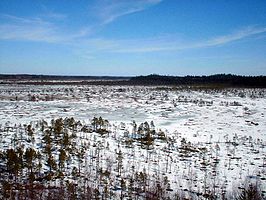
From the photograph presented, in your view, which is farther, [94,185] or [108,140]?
[108,140]

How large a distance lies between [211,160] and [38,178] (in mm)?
8158

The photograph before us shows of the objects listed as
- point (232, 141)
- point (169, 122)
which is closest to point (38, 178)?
point (232, 141)

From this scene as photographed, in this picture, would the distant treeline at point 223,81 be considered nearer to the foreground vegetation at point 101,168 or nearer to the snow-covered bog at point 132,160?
the snow-covered bog at point 132,160

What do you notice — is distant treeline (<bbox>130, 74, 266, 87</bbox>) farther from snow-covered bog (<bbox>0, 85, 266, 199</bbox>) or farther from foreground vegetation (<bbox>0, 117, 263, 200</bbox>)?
foreground vegetation (<bbox>0, 117, 263, 200</bbox>)

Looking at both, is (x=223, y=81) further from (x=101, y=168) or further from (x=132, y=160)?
(x=101, y=168)

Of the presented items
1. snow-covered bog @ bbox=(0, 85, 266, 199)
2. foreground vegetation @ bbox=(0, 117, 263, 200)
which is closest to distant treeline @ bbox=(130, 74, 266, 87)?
snow-covered bog @ bbox=(0, 85, 266, 199)

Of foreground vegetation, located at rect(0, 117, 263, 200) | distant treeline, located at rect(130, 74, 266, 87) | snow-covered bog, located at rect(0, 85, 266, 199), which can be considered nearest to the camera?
foreground vegetation, located at rect(0, 117, 263, 200)

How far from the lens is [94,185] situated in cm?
1134

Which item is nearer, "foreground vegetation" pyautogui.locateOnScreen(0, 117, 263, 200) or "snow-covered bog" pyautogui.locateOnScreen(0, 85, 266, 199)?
"foreground vegetation" pyautogui.locateOnScreen(0, 117, 263, 200)

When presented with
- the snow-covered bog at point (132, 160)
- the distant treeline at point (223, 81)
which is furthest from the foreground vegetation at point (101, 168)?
the distant treeline at point (223, 81)

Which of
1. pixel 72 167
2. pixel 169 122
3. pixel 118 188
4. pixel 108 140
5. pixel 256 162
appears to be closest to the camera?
pixel 118 188

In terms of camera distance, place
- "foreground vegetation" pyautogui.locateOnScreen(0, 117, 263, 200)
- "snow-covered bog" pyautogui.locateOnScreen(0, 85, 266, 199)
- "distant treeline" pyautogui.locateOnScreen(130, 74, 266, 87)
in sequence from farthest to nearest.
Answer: "distant treeline" pyautogui.locateOnScreen(130, 74, 266, 87) < "snow-covered bog" pyautogui.locateOnScreen(0, 85, 266, 199) < "foreground vegetation" pyautogui.locateOnScreen(0, 117, 263, 200)

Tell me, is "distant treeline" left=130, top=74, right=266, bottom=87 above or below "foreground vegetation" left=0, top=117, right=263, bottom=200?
above

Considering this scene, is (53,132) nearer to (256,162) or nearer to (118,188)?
(118,188)
